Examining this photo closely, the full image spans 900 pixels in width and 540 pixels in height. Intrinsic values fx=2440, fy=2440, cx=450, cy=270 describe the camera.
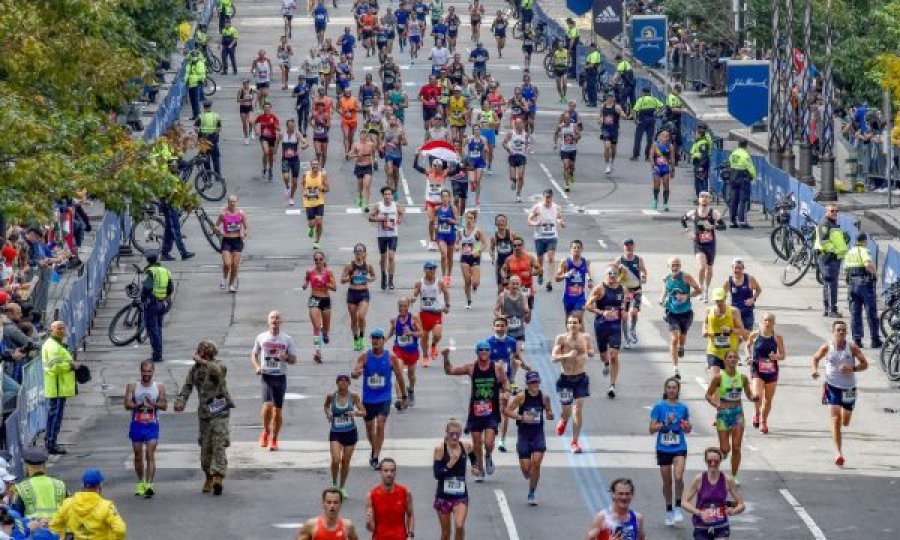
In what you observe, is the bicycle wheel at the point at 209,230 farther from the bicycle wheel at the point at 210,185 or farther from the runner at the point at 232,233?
the bicycle wheel at the point at 210,185

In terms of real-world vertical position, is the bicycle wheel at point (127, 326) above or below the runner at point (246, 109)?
below

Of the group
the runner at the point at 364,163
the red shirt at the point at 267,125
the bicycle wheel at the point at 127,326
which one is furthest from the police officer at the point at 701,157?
the bicycle wheel at the point at 127,326

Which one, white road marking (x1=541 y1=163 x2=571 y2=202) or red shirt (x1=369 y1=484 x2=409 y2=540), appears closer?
red shirt (x1=369 y1=484 x2=409 y2=540)

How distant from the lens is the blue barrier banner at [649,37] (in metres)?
63.7

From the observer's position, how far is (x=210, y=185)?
48562 millimetres

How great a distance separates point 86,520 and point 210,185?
1079 inches

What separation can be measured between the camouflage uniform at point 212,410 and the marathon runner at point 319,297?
711cm

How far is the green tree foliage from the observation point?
28.8 metres

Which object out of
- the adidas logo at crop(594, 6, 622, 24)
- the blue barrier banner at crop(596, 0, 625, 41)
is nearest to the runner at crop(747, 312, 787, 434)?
the blue barrier banner at crop(596, 0, 625, 41)

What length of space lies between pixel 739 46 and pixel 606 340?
33764mm

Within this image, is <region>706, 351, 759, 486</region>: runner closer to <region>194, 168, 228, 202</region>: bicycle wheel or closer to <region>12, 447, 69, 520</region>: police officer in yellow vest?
<region>12, 447, 69, 520</region>: police officer in yellow vest

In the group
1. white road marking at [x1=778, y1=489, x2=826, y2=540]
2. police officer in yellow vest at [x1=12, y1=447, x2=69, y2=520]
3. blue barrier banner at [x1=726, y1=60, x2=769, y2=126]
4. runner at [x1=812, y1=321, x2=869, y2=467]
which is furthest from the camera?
blue barrier banner at [x1=726, y1=60, x2=769, y2=126]

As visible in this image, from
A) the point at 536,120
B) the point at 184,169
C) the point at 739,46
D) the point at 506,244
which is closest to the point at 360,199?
the point at 184,169

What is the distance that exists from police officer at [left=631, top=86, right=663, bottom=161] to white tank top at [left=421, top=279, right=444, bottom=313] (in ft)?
70.7
